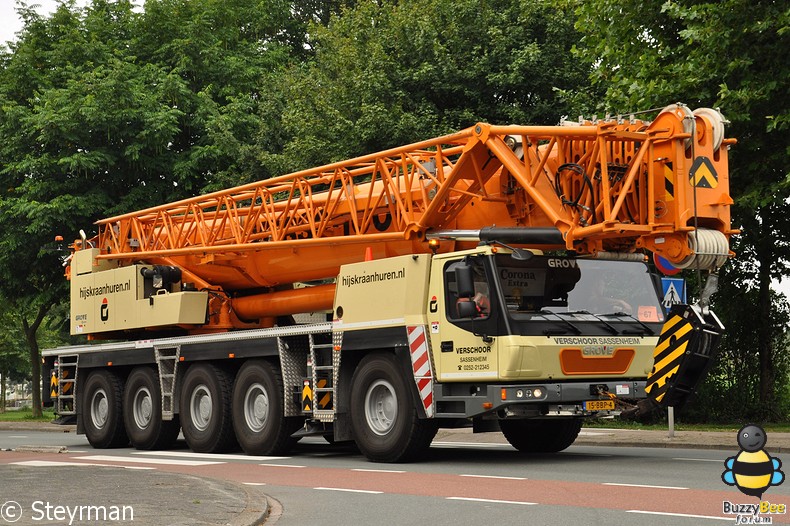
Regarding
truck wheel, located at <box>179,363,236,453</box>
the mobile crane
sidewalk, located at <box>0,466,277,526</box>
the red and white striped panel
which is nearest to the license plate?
the mobile crane

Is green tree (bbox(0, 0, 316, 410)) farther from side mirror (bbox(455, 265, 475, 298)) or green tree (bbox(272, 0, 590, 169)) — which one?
side mirror (bbox(455, 265, 475, 298))

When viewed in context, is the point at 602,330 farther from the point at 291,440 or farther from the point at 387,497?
the point at 291,440

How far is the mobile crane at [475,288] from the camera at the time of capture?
13.6 metres

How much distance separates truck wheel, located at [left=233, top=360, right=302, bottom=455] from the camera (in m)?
17.1

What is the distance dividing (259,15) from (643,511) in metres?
32.3

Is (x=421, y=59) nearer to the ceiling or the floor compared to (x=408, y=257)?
nearer to the ceiling

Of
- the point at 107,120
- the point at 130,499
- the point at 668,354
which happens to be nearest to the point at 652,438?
the point at 668,354

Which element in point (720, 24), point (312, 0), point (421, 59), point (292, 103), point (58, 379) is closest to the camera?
point (720, 24)

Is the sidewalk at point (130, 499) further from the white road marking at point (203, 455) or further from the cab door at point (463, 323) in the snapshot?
the white road marking at point (203, 455)

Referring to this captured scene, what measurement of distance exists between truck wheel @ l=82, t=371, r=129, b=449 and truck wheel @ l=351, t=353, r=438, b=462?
7119 mm

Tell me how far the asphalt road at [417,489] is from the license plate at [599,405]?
0.70 m

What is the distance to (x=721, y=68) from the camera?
1883 centimetres

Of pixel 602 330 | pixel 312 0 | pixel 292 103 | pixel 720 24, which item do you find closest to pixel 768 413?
pixel 720 24

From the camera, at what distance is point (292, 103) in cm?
3058
